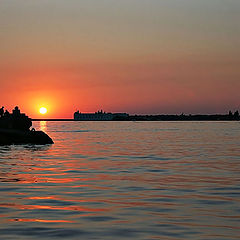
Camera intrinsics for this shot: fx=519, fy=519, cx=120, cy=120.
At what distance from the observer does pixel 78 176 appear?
26250 millimetres

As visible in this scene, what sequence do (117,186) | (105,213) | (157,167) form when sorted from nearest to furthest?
(105,213), (117,186), (157,167)

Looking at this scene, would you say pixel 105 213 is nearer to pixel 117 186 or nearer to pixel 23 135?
pixel 117 186

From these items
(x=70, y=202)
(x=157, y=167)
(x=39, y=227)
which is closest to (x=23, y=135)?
(x=157, y=167)

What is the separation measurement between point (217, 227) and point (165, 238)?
5.89ft

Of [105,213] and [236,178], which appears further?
[236,178]

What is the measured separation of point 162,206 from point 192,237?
14.2 ft

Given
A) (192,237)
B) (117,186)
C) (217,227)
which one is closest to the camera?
(192,237)

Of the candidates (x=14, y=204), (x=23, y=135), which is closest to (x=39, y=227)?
(x=14, y=204)

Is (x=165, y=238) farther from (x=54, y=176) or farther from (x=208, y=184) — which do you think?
(x=54, y=176)

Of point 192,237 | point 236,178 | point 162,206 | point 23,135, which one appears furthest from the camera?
point 23,135

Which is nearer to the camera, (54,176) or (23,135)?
(54,176)

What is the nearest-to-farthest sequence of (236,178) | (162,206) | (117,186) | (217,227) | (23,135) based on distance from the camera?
(217,227), (162,206), (117,186), (236,178), (23,135)

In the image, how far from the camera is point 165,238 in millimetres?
12281

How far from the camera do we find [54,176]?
86.4ft
